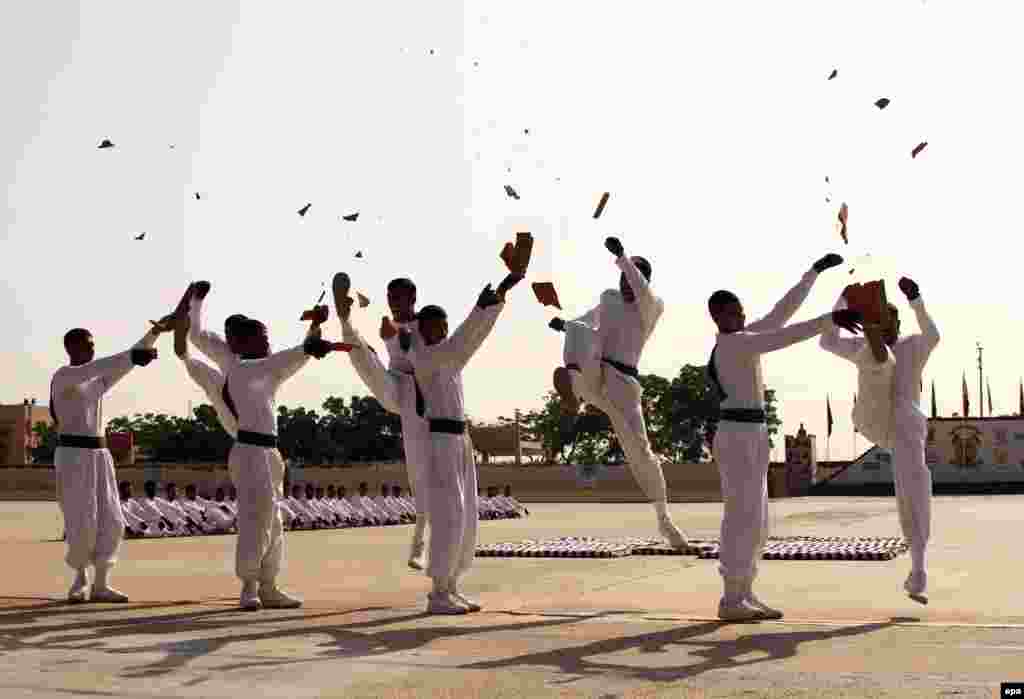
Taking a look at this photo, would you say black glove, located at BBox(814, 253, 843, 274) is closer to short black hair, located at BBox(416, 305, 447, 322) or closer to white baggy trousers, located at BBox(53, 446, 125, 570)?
short black hair, located at BBox(416, 305, 447, 322)

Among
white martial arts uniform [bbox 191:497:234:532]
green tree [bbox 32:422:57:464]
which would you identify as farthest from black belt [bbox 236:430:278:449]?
green tree [bbox 32:422:57:464]

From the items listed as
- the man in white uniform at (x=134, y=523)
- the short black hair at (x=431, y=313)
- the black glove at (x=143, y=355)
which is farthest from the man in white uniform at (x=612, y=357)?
the man in white uniform at (x=134, y=523)

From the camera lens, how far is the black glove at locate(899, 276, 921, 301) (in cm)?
1049

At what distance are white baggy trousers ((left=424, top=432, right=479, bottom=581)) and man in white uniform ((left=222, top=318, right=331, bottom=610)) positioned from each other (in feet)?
3.96

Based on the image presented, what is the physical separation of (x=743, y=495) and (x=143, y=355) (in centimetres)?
512

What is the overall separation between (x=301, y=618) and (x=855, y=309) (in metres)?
4.50

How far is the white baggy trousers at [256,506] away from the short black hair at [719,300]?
12.0 feet

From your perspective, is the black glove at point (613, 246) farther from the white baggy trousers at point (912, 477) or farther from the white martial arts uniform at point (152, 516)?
A: the white martial arts uniform at point (152, 516)

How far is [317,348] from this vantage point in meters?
10.6

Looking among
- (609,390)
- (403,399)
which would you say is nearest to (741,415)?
(403,399)

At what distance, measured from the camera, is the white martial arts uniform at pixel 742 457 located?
9.55 meters

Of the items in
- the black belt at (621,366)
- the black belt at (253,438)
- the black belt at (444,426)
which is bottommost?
the black belt at (253,438)

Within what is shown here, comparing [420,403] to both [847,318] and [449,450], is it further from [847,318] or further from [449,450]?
[847,318]

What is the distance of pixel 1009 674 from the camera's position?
6895mm
